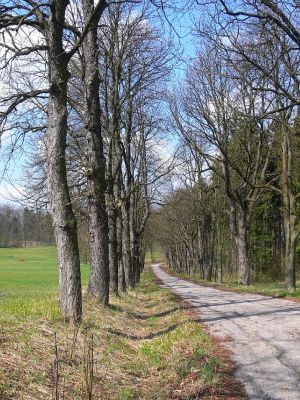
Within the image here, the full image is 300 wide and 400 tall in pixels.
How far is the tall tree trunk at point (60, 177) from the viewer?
8.92 metres

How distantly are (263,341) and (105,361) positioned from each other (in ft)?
10.4

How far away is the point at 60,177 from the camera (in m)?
8.99

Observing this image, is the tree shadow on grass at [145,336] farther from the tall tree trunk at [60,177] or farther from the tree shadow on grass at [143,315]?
the tree shadow on grass at [143,315]

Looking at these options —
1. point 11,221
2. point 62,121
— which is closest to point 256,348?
point 62,121

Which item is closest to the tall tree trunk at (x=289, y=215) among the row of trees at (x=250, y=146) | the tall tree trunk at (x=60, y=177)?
the row of trees at (x=250, y=146)

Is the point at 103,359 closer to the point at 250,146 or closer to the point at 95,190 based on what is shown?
the point at 95,190

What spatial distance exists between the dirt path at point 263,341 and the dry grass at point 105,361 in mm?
467

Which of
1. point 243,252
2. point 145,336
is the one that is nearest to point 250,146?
point 243,252

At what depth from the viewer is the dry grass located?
211 inches

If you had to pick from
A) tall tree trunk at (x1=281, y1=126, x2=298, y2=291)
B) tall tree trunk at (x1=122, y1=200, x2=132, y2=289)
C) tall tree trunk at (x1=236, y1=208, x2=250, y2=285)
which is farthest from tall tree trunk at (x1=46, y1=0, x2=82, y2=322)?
tall tree trunk at (x1=236, y1=208, x2=250, y2=285)

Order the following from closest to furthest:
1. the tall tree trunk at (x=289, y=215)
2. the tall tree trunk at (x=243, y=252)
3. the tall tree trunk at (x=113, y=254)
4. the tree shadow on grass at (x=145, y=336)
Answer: the tree shadow on grass at (x=145, y=336), the tall tree trunk at (x=113, y=254), the tall tree trunk at (x=289, y=215), the tall tree trunk at (x=243, y=252)

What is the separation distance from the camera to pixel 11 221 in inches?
4722

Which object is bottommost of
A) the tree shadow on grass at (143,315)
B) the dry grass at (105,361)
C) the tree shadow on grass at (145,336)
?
the tree shadow on grass at (143,315)

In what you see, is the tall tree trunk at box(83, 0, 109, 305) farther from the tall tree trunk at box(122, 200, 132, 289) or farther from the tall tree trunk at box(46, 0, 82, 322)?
the tall tree trunk at box(122, 200, 132, 289)
